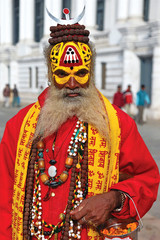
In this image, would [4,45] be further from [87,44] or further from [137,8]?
[87,44]

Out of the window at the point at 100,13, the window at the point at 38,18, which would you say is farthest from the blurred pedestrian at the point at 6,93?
the window at the point at 38,18

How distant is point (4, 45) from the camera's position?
3312cm

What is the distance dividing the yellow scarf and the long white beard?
0.05 meters

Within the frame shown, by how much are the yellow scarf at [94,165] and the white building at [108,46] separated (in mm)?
10916

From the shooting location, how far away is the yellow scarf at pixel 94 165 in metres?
2.02

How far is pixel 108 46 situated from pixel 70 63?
62.5ft

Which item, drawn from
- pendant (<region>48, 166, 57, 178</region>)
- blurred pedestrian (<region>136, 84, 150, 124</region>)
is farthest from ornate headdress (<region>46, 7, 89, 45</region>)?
blurred pedestrian (<region>136, 84, 150, 124</region>)

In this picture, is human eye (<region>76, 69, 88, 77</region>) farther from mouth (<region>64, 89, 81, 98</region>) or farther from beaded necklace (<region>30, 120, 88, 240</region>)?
→ beaded necklace (<region>30, 120, 88, 240</region>)

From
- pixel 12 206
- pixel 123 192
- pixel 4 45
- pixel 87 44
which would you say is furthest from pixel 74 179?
pixel 4 45

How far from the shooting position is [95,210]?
1859 millimetres

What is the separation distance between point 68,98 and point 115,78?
18.1 m

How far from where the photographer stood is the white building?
56.8ft

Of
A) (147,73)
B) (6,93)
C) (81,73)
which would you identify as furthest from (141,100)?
(81,73)

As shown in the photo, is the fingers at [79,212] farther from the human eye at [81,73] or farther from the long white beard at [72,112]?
the human eye at [81,73]
